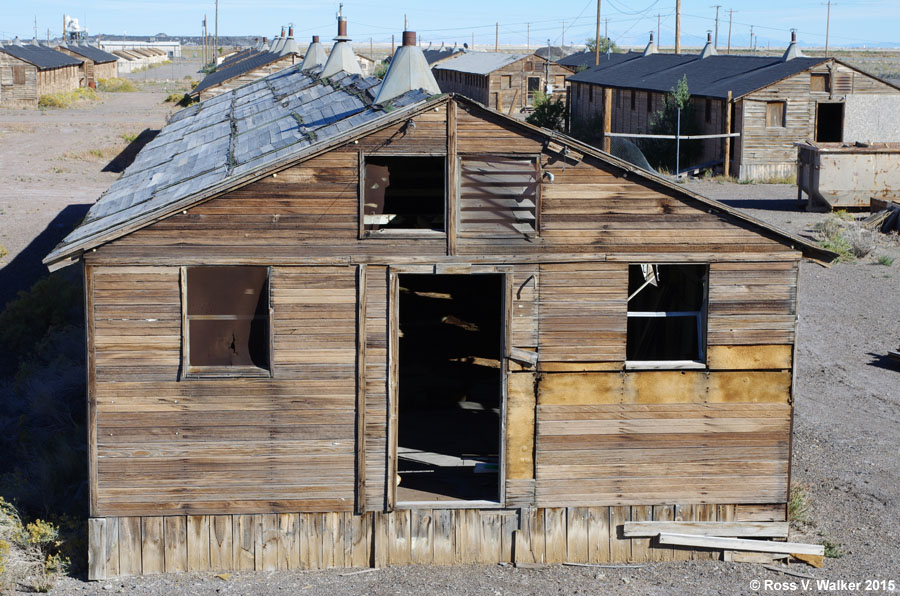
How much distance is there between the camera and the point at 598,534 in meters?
10.9

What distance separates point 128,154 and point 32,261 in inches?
792

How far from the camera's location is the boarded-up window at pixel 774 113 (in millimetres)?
36031

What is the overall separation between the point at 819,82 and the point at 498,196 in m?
29.4

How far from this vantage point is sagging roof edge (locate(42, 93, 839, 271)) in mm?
10055

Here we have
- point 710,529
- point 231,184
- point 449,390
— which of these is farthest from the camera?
point 449,390

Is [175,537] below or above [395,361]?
below

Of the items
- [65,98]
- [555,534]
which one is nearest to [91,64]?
[65,98]

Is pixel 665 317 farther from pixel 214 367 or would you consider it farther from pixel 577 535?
pixel 214 367

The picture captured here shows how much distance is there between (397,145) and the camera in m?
10.4

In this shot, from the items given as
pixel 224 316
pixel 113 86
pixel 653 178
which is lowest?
pixel 224 316

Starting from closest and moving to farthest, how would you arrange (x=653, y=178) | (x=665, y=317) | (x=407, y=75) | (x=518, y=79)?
(x=653, y=178) < (x=665, y=317) < (x=407, y=75) < (x=518, y=79)

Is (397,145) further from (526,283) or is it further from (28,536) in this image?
(28,536)

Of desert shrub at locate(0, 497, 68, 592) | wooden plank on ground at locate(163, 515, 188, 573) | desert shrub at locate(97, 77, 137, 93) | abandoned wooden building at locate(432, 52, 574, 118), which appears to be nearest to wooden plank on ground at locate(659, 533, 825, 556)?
wooden plank on ground at locate(163, 515, 188, 573)

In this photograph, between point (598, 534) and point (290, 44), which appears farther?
point (290, 44)
